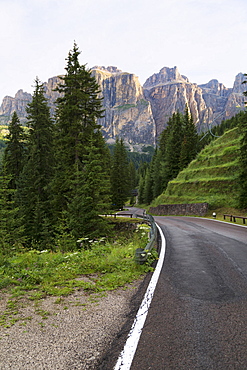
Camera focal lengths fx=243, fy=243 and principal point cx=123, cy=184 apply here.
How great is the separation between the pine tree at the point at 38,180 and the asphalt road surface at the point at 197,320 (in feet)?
60.7

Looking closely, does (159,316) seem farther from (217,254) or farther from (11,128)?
(11,128)

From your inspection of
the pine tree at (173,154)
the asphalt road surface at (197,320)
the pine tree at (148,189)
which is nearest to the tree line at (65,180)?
the asphalt road surface at (197,320)

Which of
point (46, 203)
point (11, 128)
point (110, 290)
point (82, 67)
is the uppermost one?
point (82, 67)

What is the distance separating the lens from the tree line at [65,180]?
59.2ft

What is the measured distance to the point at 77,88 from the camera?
23797 millimetres

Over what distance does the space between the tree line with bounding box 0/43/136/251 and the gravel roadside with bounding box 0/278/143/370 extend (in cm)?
1004

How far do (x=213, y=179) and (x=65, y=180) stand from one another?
80.4ft

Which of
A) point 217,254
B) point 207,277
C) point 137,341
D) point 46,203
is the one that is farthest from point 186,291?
point 46,203

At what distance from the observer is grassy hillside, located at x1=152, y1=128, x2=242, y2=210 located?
3325 cm

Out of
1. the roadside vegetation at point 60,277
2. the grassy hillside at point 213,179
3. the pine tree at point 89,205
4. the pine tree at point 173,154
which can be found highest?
the pine tree at point 173,154

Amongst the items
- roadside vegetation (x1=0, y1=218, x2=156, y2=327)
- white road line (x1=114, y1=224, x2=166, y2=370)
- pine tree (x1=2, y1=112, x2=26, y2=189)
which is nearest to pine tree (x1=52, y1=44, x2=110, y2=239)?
roadside vegetation (x1=0, y1=218, x2=156, y2=327)

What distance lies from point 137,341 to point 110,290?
2.33 m

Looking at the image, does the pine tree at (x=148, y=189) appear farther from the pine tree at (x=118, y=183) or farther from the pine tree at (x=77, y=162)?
the pine tree at (x=77, y=162)

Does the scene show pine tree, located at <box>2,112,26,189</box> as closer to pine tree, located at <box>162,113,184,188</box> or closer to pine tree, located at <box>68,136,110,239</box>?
pine tree, located at <box>68,136,110,239</box>
